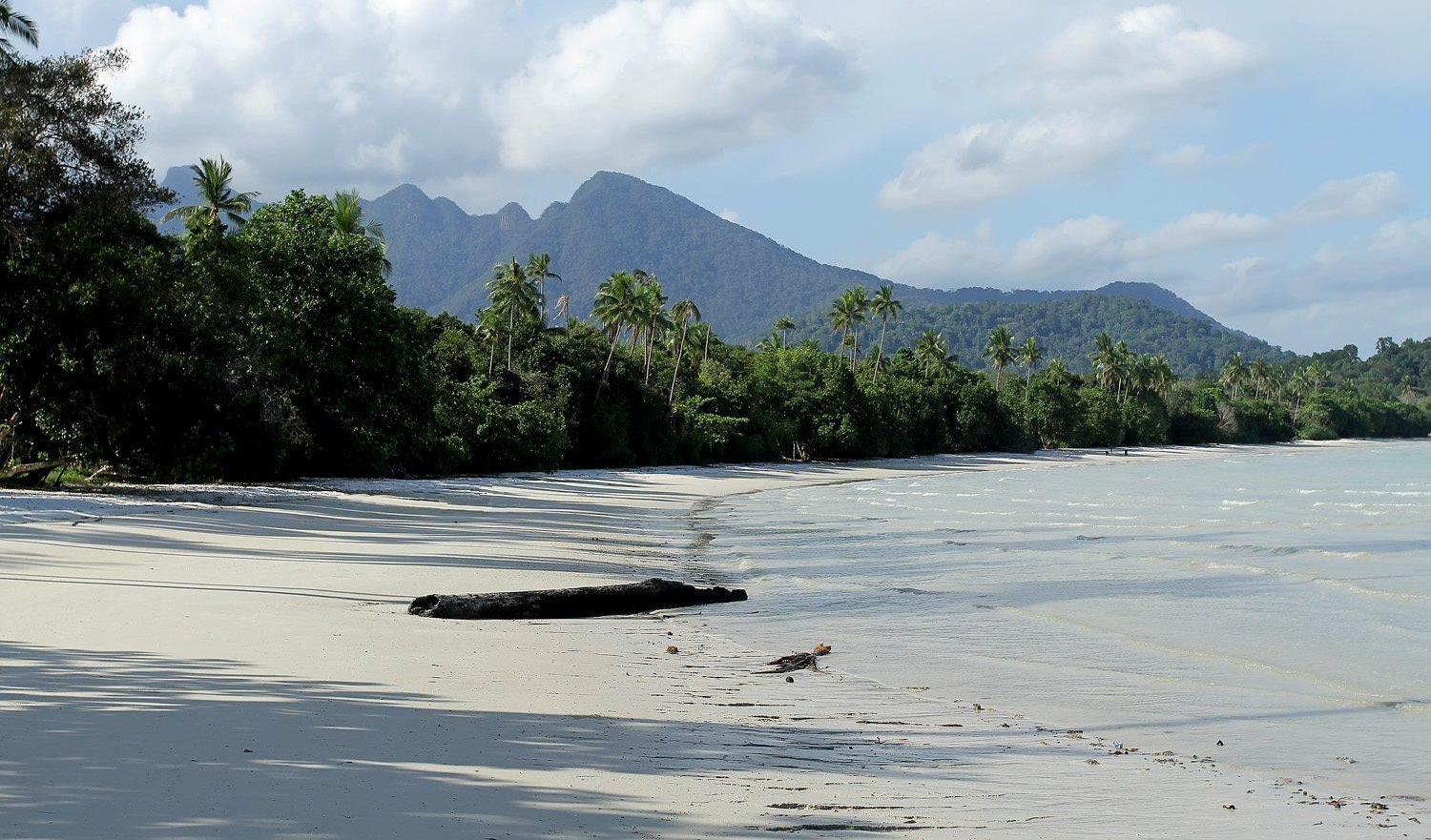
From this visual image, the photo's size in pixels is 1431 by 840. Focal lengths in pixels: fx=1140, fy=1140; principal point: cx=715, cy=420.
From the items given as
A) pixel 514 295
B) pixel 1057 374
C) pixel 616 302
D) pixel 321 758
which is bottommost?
pixel 321 758

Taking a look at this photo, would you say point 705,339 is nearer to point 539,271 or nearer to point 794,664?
point 539,271

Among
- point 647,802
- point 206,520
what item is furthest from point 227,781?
point 206,520

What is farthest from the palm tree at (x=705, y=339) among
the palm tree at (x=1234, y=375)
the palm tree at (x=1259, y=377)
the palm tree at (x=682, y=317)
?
the palm tree at (x=1259, y=377)

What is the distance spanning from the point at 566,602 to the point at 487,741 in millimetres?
5657

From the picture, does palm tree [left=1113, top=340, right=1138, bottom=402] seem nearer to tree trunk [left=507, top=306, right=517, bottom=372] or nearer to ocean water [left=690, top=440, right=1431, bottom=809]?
tree trunk [left=507, top=306, right=517, bottom=372]

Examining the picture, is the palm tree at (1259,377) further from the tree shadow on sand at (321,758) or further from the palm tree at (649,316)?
the tree shadow on sand at (321,758)

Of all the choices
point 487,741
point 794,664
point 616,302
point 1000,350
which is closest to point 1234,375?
point 1000,350

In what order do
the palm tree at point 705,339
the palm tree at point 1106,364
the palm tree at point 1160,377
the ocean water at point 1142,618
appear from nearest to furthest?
the ocean water at point 1142,618, the palm tree at point 705,339, the palm tree at point 1106,364, the palm tree at point 1160,377

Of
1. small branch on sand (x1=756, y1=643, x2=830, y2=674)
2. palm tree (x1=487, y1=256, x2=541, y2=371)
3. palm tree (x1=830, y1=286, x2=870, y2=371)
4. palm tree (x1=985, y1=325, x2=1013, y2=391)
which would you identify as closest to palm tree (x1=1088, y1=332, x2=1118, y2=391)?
palm tree (x1=985, y1=325, x2=1013, y2=391)

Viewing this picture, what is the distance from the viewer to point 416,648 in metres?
9.52

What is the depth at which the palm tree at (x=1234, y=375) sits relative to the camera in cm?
15812

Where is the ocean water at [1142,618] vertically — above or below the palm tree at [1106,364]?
below

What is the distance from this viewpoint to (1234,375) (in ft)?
520

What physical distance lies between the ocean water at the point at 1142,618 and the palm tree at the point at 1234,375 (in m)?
133
